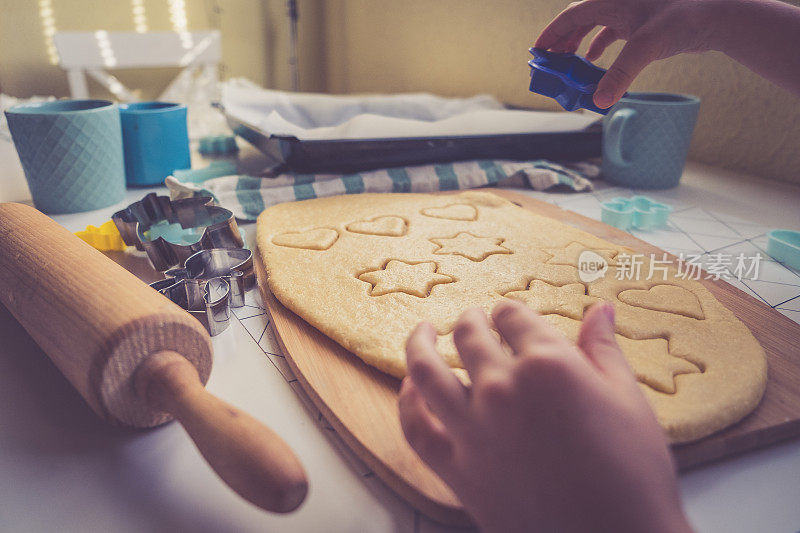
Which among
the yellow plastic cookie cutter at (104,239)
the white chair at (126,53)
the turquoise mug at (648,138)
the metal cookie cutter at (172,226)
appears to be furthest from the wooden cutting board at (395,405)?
the white chair at (126,53)

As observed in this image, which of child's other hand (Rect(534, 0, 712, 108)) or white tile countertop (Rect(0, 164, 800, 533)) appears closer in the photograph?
white tile countertop (Rect(0, 164, 800, 533))

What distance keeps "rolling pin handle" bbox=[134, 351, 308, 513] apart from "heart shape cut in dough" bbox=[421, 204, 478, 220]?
0.53 meters

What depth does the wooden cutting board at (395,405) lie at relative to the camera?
0.38m

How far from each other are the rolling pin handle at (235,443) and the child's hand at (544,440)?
9 centimetres

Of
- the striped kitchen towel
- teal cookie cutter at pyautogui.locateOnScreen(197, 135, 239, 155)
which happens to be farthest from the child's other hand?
teal cookie cutter at pyautogui.locateOnScreen(197, 135, 239, 155)

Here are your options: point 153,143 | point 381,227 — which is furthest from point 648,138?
point 153,143

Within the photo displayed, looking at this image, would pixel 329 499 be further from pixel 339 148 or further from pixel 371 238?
pixel 339 148

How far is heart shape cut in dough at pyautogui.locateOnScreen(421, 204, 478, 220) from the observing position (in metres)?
0.84

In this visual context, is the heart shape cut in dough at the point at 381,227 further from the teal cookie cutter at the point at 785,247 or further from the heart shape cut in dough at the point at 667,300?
the teal cookie cutter at the point at 785,247

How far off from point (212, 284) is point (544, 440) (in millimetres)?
438

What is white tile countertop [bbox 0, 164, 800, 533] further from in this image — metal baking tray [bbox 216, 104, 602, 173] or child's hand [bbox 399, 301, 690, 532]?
metal baking tray [bbox 216, 104, 602, 173]

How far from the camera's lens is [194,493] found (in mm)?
381

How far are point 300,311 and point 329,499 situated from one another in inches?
9.2

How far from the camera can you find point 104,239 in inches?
29.4
